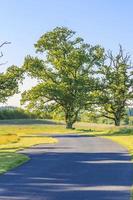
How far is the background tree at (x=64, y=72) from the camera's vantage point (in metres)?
91.9

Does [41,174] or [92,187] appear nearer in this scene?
[92,187]

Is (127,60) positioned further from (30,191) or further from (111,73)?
(30,191)

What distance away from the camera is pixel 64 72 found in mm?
94375

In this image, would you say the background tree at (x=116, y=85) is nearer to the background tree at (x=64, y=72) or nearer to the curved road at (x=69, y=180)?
the background tree at (x=64, y=72)

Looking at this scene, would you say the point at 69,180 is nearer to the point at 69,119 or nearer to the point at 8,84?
the point at 8,84

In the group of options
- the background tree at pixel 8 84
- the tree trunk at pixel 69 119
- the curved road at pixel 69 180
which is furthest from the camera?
the tree trunk at pixel 69 119

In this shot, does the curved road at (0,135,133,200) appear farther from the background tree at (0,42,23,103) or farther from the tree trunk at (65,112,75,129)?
the tree trunk at (65,112,75,129)

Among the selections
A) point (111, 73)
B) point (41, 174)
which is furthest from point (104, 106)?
point (41, 174)

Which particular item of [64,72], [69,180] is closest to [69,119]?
[64,72]

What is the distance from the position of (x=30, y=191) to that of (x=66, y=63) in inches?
3006

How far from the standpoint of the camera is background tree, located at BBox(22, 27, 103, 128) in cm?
9194

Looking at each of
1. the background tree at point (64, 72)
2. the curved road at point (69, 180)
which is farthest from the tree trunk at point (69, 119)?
the curved road at point (69, 180)

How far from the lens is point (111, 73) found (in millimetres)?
97500

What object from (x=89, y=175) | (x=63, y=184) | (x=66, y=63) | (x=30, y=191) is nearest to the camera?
(x=30, y=191)
